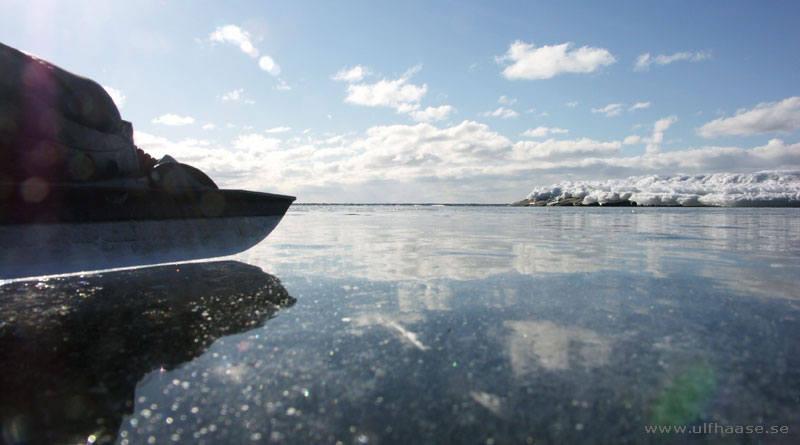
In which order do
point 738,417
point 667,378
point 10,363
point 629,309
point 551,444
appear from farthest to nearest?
1. point 629,309
2. point 10,363
3. point 667,378
4. point 738,417
5. point 551,444

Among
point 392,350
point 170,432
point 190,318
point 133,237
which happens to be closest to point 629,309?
point 392,350

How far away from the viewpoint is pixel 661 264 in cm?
645

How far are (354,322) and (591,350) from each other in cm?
190

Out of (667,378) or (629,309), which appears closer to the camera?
(667,378)

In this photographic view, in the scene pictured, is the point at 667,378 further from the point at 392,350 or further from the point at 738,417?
the point at 392,350

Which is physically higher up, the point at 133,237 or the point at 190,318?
the point at 133,237

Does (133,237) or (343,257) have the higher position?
(133,237)

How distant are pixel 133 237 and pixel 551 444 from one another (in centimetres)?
685

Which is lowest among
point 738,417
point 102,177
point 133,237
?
point 738,417

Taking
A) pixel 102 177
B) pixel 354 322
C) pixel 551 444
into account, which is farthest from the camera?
pixel 102 177

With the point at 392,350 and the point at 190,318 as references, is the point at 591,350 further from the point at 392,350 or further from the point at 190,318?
the point at 190,318

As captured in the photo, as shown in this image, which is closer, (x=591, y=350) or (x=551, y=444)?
(x=551, y=444)

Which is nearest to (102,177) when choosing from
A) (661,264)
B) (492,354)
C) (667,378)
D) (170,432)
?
(170,432)

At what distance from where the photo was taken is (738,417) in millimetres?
1885
